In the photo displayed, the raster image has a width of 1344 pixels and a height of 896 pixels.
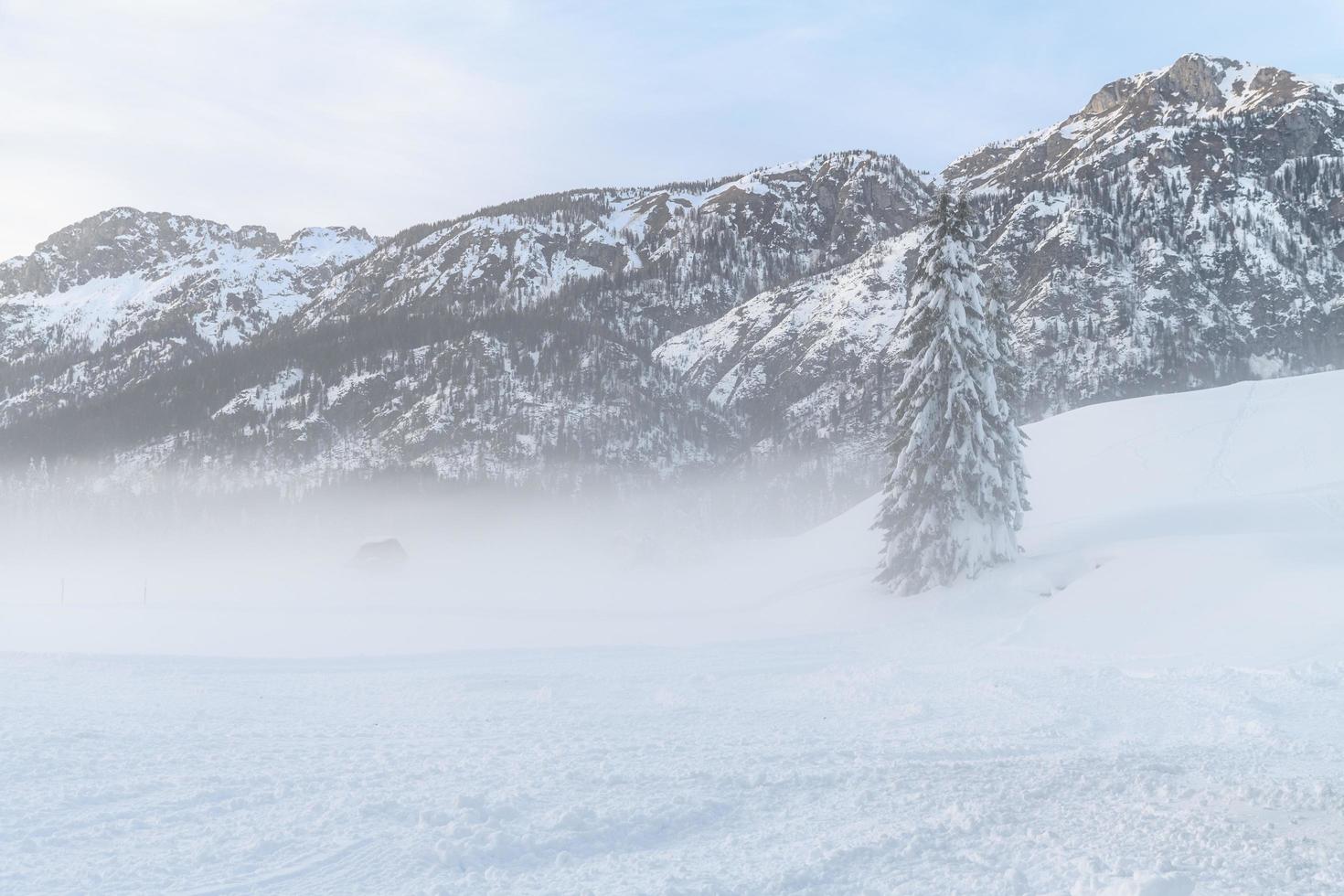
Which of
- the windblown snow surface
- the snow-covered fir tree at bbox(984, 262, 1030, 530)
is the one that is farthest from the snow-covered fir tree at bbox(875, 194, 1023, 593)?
the windblown snow surface

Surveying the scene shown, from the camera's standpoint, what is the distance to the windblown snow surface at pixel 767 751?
19.9 ft

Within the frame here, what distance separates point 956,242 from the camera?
84.3 feet

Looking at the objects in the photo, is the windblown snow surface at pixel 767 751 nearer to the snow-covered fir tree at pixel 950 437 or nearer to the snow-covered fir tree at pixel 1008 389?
the snow-covered fir tree at pixel 950 437

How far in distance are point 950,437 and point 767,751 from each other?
17518 millimetres

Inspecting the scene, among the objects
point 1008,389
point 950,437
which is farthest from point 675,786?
point 1008,389

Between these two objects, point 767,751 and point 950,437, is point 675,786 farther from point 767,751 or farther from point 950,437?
point 950,437

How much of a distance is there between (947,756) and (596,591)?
37.9 m

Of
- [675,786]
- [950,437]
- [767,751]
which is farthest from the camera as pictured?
[950,437]

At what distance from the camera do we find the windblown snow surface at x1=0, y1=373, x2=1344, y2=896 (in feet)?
19.9

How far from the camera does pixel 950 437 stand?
2489 cm

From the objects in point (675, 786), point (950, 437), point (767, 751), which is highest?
point (950, 437)

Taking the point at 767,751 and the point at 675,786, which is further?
the point at 767,751

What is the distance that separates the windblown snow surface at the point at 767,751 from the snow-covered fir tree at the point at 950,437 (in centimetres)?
173

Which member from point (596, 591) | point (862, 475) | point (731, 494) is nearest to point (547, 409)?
point (731, 494)
